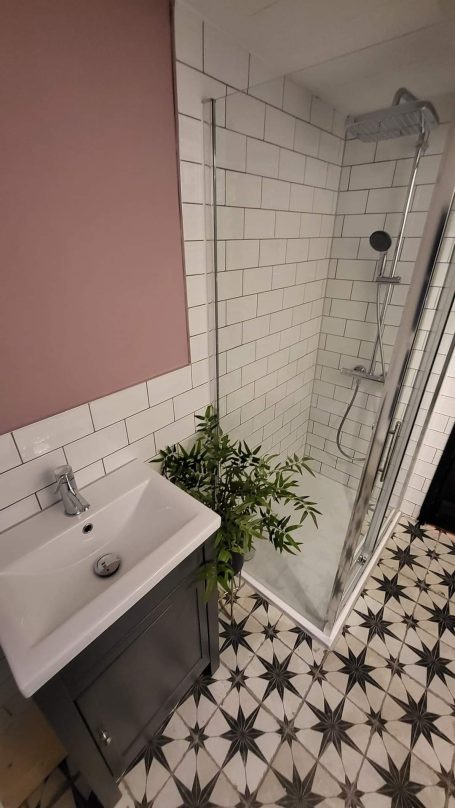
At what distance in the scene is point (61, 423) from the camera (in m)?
0.97

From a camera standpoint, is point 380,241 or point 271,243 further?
point 380,241

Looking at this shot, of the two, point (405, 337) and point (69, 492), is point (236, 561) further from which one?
point (405, 337)

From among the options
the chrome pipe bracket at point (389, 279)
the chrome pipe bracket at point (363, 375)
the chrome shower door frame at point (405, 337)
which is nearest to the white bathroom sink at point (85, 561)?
the chrome shower door frame at point (405, 337)

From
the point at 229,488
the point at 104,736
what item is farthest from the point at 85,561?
the point at 229,488

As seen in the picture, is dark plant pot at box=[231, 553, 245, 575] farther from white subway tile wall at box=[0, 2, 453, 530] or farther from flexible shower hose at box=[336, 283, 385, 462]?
flexible shower hose at box=[336, 283, 385, 462]

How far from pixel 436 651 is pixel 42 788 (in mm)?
1604

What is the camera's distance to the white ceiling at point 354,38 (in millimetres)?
875

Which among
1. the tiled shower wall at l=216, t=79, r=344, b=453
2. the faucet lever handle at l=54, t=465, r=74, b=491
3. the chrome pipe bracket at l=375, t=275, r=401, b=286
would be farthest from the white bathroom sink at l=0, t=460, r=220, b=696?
the chrome pipe bracket at l=375, t=275, r=401, b=286

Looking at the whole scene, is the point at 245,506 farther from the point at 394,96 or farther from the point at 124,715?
the point at 394,96

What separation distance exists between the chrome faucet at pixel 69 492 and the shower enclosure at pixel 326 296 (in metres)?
0.76

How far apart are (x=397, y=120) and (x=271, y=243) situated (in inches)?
24.4

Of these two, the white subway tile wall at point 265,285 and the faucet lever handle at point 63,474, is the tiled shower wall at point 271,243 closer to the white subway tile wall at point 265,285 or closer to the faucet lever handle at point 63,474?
the white subway tile wall at point 265,285

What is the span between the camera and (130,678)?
930mm

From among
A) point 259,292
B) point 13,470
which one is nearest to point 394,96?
point 259,292
